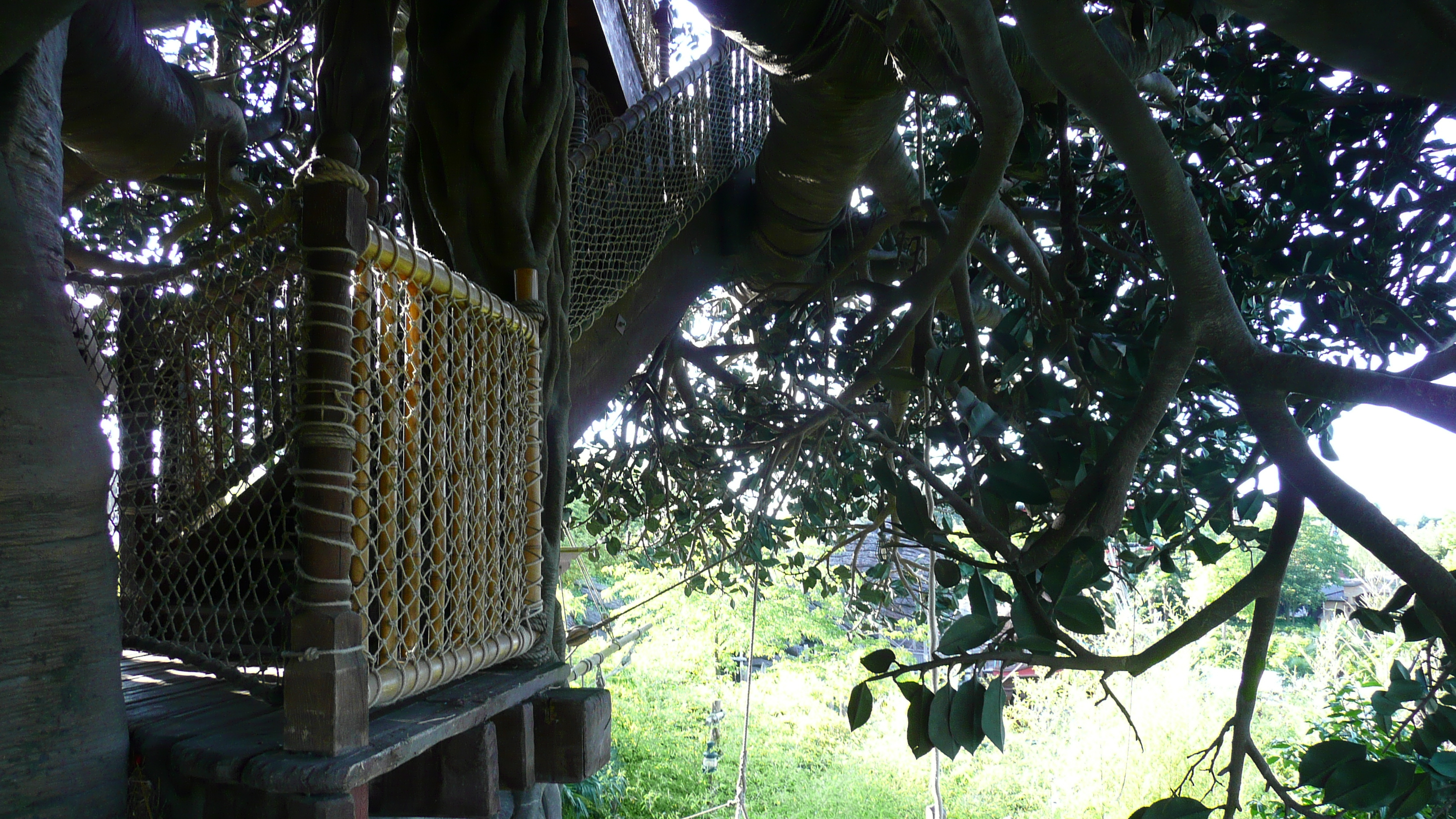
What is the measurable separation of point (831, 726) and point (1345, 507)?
387 inches

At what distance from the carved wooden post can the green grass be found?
8566 mm

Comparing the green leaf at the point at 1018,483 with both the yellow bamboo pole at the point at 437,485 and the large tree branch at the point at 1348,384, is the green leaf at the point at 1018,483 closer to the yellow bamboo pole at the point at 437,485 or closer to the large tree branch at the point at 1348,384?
the large tree branch at the point at 1348,384

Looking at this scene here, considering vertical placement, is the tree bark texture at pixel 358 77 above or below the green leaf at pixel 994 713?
above

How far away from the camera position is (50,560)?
1130mm

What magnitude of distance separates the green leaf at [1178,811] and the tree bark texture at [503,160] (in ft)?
3.61

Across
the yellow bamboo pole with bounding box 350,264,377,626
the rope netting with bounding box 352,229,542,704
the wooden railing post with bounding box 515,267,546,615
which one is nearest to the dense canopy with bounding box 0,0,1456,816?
the wooden railing post with bounding box 515,267,546,615

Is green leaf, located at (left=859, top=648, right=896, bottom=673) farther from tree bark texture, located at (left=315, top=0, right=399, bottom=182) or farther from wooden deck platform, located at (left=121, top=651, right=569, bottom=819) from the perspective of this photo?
tree bark texture, located at (left=315, top=0, right=399, bottom=182)

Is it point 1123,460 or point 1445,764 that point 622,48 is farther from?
point 1445,764

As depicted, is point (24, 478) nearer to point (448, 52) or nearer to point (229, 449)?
point (229, 449)

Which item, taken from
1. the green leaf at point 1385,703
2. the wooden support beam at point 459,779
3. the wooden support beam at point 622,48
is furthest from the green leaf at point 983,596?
the wooden support beam at point 622,48

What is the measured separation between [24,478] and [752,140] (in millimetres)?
2816

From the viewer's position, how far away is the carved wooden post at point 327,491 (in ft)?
3.04

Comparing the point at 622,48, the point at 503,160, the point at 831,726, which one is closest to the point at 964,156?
the point at 503,160

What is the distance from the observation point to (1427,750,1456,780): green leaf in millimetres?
841
